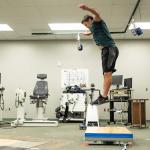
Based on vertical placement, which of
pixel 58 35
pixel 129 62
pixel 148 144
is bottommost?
pixel 148 144

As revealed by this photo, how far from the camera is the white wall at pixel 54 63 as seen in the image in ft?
37.3

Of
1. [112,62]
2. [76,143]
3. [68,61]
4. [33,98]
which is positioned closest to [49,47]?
[68,61]

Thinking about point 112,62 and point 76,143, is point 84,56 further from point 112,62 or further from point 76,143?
point 112,62

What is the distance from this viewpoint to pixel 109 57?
398 centimetres

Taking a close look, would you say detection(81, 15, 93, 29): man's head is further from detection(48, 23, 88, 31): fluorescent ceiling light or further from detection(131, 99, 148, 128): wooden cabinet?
detection(48, 23, 88, 31): fluorescent ceiling light

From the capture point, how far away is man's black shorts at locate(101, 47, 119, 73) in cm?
396

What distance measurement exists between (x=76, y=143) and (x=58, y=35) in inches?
228

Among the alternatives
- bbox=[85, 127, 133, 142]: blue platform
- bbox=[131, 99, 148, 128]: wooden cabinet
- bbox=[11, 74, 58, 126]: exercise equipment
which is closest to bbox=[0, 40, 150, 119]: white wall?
bbox=[11, 74, 58, 126]: exercise equipment

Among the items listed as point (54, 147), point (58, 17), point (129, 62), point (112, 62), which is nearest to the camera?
point (112, 62)

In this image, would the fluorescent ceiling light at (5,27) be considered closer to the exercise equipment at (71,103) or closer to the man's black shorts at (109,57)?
the exercise equipment at (71,103)

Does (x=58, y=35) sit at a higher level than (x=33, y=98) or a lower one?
higher

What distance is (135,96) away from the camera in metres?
11.3

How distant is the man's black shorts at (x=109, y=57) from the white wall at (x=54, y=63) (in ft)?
24.3

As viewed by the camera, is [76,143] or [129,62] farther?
[129,62]
